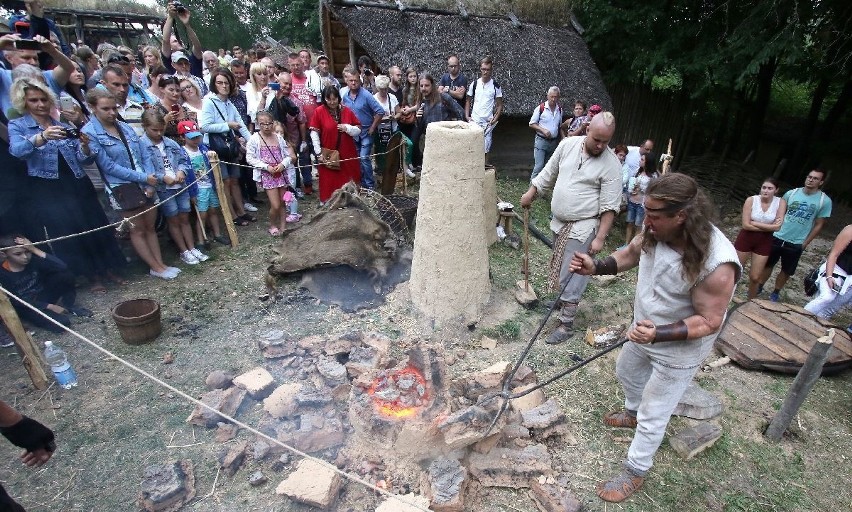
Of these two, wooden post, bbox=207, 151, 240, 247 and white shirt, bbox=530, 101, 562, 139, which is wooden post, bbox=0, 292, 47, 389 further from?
white shirt, bbox=530, 101, 562, 139

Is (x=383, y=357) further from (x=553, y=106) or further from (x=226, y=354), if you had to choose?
(x=553, y=106)

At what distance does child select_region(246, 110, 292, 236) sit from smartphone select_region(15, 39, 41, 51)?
2.34 metres

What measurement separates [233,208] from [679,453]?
21.3 ft

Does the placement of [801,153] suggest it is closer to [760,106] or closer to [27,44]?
[760,106]

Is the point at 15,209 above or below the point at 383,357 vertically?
above

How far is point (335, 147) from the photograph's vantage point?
6754 mm

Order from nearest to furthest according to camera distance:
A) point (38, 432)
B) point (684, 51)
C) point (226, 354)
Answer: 1. point (38, 432)
2. point (226, 354)
3. point (684, 51)

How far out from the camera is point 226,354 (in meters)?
4.32

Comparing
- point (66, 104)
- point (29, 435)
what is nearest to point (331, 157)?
point (66, 104)

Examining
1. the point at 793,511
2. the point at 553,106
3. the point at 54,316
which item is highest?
the point at 553,106

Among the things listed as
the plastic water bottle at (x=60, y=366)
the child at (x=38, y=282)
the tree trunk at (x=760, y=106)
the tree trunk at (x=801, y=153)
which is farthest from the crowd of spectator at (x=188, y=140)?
the tree trunk at (x=801, y=153)

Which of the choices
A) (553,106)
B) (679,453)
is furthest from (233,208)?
(679,453)

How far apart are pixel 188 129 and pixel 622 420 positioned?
5815 millimetres

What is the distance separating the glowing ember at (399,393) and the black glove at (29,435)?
1.85 m
